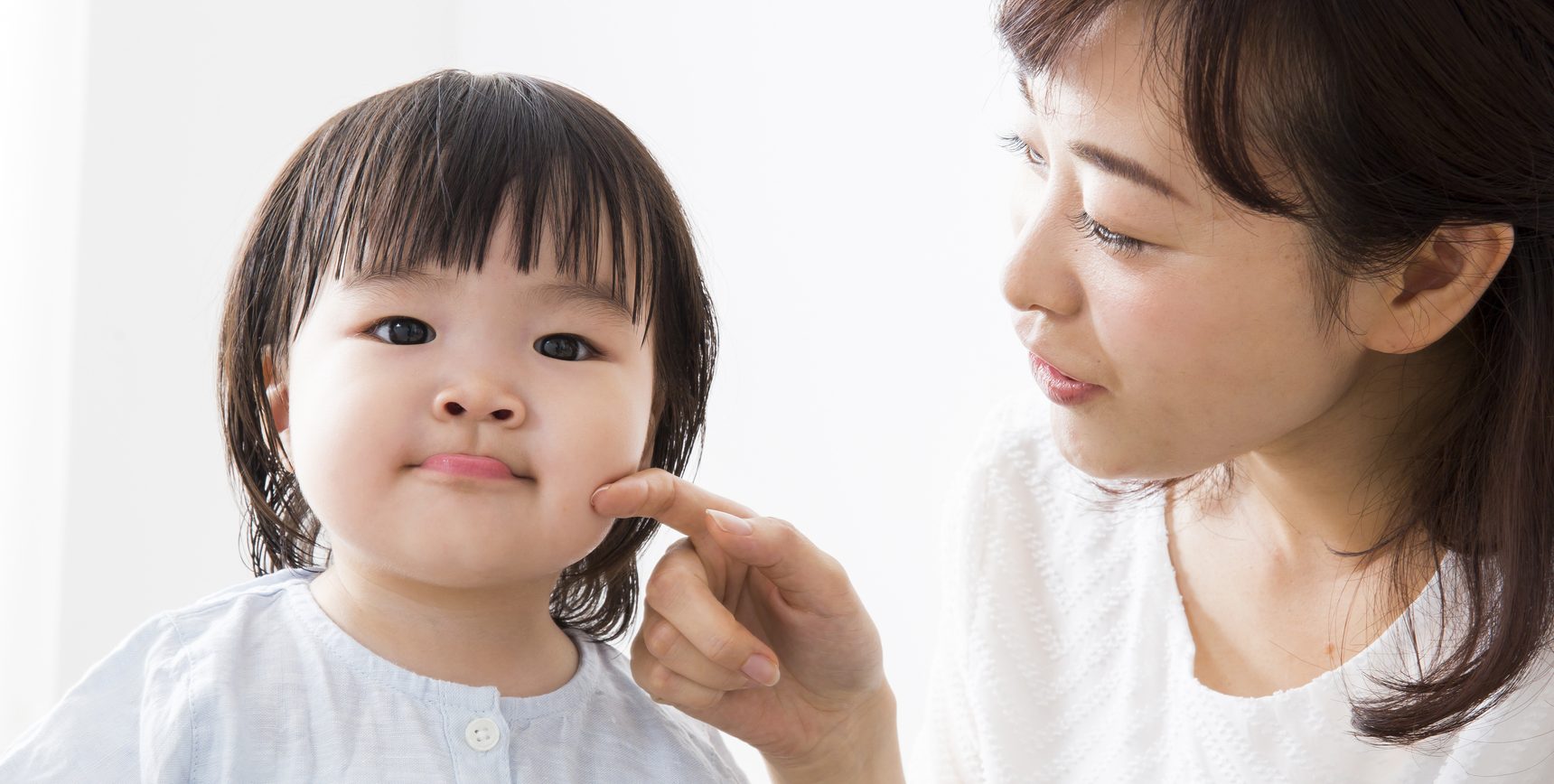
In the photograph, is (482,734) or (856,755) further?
(856,755)

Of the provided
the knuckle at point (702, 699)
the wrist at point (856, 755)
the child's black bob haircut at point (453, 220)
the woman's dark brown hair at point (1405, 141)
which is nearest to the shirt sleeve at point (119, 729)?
the child's black bob haircut at point (453, 220)

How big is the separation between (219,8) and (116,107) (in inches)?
10.3

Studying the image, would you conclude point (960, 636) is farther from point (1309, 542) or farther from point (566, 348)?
point (566, 348)

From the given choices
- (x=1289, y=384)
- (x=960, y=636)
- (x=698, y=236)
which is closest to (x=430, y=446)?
(x=1289, y=384)

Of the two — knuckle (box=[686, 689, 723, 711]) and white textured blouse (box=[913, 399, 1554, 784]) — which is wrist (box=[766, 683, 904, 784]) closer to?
knuckle (box=[686, 689, 723, 711])

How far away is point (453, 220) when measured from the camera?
0.98 meters

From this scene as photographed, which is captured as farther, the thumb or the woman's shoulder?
the woman's shoulder

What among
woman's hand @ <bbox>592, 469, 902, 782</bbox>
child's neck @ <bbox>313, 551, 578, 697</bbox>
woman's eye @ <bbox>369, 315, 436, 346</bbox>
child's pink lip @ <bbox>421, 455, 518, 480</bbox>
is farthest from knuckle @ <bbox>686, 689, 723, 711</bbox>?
woman's eye @ <bbox>369, 315, 436, 346</bbox>

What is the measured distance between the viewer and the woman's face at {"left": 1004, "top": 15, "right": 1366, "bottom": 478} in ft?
3.33

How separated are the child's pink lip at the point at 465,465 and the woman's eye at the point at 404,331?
0.09 metres

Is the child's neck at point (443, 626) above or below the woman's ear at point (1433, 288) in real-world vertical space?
below

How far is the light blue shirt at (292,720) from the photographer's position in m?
0.91

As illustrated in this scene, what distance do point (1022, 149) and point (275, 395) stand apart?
65cm

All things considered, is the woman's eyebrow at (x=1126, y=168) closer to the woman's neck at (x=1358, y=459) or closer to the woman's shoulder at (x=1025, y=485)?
the woman's neck at (x=1358, y=459)
